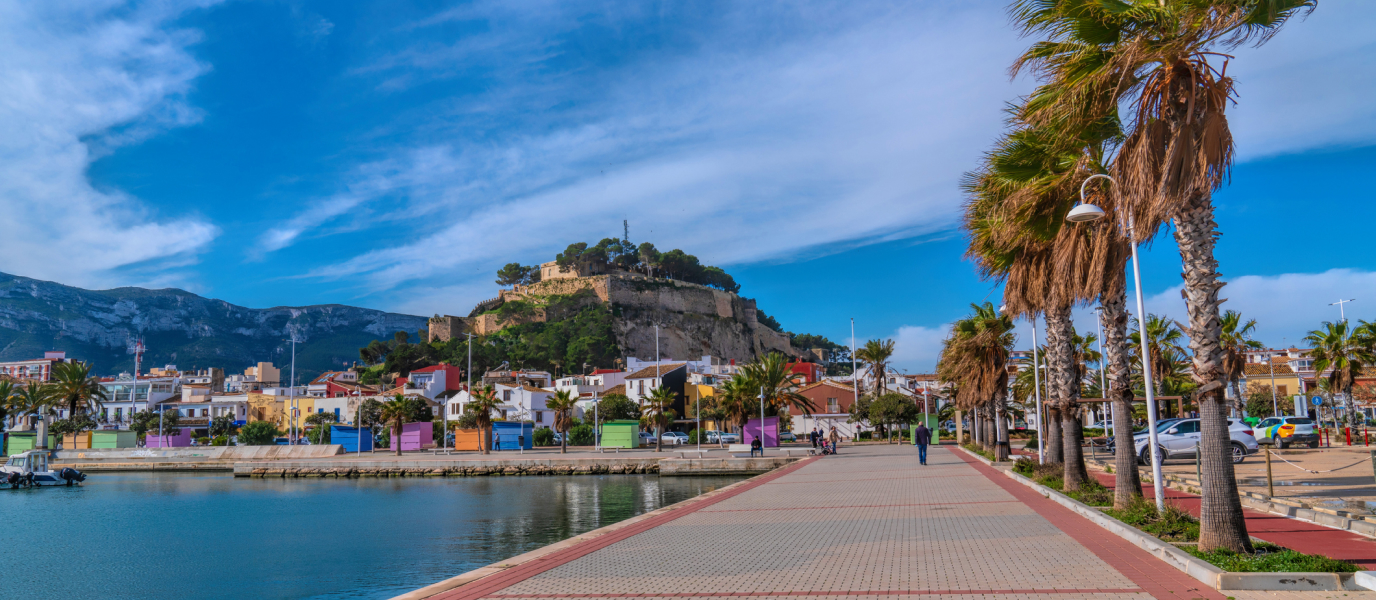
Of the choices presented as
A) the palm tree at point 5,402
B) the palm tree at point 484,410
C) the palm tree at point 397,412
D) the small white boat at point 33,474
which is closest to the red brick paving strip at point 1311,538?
the palm tree at point 484,410

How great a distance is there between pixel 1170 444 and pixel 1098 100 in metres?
17.2

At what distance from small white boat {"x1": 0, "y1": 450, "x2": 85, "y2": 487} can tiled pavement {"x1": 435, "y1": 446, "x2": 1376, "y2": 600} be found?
41088mm

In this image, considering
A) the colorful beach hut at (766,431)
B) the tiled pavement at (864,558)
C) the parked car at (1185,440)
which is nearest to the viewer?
the tiled pavement at (864,558)

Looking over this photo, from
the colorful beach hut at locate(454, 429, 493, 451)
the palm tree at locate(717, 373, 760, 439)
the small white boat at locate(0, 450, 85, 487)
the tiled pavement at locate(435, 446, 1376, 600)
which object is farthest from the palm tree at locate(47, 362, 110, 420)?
the tiled pavement at locate(435, 446, 1376, 600)

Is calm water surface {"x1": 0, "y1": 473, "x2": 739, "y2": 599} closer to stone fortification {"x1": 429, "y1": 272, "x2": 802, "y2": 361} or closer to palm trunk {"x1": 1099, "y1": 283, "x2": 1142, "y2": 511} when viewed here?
palm trunk {"x1": 1099, "y1": 283, "x2": 1142, "y2": 511}

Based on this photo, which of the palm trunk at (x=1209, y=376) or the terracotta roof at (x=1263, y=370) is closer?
the palm trunk at (x=1209, y=376)

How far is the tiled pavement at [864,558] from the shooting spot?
24.5 ft

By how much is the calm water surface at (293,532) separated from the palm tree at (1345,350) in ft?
81.2

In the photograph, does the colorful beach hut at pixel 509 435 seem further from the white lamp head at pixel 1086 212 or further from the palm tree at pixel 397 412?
the white lamp head at pixel 1086 212

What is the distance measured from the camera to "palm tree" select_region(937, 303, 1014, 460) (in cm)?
2644

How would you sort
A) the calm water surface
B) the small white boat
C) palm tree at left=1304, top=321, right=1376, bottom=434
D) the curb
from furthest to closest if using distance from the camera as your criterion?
the small white boat, palm tree at left=1304, top=321, right=1376, bottom=434, the calm water surface, the curb

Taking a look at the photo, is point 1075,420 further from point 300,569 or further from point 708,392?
point 708,392

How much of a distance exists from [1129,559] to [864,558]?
2.71 metres

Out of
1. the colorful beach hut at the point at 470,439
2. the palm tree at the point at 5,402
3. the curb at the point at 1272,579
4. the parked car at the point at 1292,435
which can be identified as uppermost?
the palm tree at the point at 5,402
